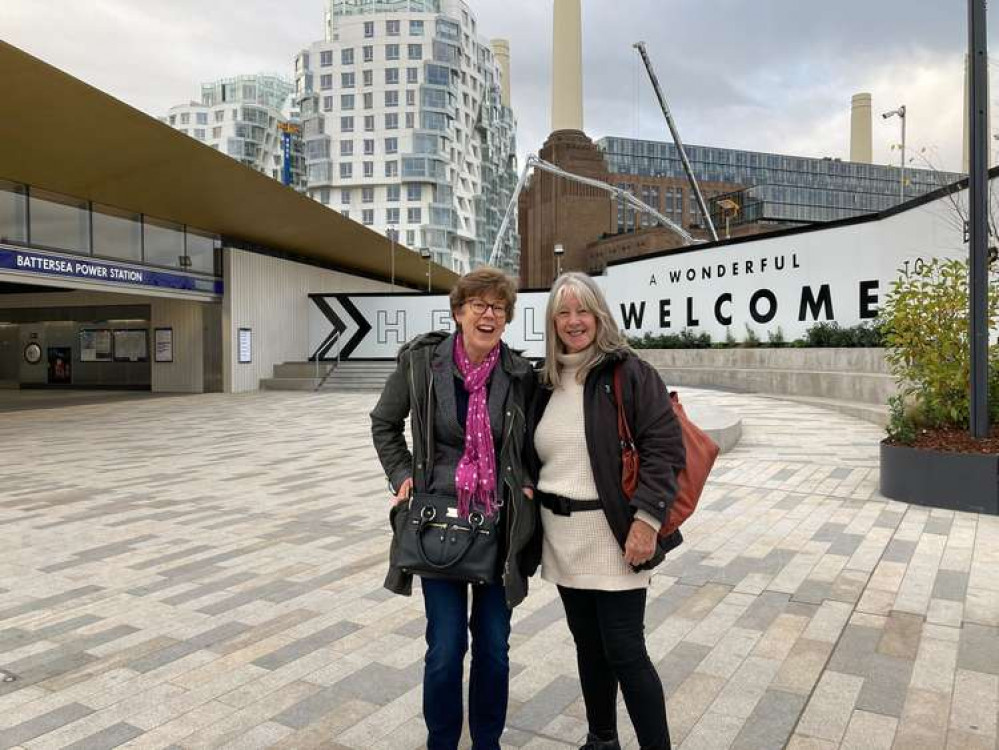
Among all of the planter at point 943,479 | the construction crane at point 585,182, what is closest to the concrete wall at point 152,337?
the construction crane at point 585,182

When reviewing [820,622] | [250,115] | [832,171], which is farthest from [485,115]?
[820,622]

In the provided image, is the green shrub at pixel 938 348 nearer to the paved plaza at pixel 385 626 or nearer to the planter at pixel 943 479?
the planter at pixel 943 479

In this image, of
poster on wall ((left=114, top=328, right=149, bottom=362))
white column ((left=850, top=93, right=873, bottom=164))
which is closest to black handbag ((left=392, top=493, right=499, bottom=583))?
poster on wall ((left=114, top=328, right=149, bottom=362))

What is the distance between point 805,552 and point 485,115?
97834mm

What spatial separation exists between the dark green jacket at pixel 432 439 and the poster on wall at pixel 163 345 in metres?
24.9

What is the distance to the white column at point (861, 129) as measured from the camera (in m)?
113

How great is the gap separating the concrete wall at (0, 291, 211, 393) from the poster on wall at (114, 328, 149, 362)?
0.22m

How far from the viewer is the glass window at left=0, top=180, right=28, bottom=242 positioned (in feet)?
52.7

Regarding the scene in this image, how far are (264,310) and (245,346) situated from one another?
1.67m

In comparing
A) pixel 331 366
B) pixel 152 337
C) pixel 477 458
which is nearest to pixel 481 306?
pixel 477 458

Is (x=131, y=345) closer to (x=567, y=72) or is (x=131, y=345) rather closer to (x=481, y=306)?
(x=481, y=306)

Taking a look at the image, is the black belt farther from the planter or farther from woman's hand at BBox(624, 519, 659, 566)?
the planter

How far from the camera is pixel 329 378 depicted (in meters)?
26.3

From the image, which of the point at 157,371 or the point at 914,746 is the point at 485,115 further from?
the point at 914,746
